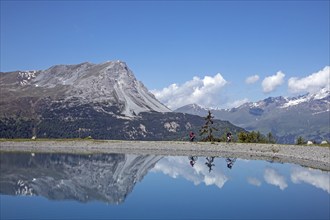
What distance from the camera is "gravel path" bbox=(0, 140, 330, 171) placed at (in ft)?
282

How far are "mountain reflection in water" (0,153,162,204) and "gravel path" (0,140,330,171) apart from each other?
967 inches

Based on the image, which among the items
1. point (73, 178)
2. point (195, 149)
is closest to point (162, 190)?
point (73, 178)

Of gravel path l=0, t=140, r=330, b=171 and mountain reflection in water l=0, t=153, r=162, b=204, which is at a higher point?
gravel path l=0, t=140, r=330, b=171

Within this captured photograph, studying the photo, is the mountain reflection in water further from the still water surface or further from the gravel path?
the gravel path

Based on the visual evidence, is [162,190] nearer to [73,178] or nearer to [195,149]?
[73,178]

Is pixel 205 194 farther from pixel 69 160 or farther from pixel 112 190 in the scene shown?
pixel 69 160

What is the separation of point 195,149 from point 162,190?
63139mm

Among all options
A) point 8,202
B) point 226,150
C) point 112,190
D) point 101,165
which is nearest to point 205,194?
point 112,190

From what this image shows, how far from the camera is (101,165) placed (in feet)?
259

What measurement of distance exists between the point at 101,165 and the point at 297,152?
1753 inches

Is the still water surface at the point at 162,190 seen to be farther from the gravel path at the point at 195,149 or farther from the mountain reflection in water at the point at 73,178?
the gravel path at the point at 195,149

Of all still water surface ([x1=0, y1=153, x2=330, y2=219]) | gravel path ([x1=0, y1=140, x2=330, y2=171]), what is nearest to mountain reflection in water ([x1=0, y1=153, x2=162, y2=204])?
still water surface ([x1=0, y1=153, x2=330, y2=219])

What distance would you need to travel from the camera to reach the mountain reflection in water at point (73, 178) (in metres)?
45.8

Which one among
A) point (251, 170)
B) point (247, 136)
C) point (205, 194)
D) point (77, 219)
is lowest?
point (77, 219)
